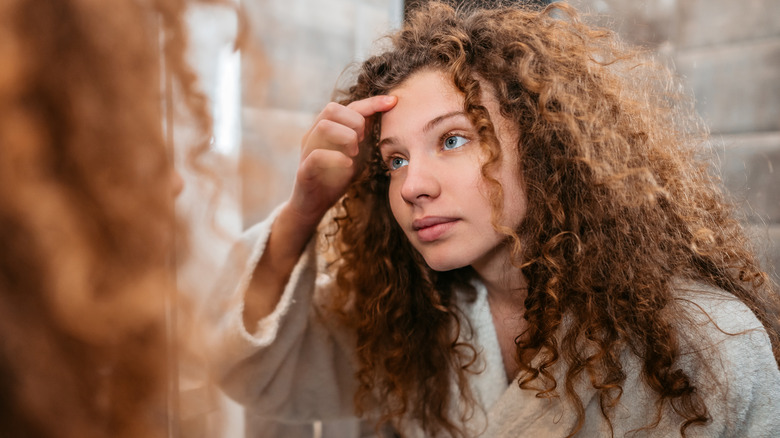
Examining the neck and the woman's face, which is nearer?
the woman's face

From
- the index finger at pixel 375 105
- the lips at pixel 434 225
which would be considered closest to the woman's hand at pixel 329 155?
the index finger at pixel 375 105

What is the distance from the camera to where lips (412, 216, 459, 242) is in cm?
57

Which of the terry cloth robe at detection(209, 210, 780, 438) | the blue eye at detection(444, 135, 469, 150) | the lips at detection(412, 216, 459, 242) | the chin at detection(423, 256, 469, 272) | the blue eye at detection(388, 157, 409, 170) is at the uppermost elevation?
the blue eye at detection(444, 135, 469, 150)

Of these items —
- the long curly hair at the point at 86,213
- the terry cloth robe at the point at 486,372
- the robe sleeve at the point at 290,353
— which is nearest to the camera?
the long curly hair at the point at 86,213

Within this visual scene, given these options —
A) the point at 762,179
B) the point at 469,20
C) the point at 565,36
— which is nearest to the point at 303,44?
the point at 469,20

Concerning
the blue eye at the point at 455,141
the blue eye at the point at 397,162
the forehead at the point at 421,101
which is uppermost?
the forehead at the point at 421,101

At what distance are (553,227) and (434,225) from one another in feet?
0.45

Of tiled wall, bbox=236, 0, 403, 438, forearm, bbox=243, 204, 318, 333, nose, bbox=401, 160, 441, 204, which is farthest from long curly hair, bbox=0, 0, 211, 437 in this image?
forearm, bbox=243, 204, 318, 333

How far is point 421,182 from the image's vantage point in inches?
21.9

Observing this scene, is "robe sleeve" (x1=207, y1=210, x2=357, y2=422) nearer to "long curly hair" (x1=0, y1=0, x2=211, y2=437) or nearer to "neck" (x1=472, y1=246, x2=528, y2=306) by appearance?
"neck" (x1=472, y1=246, x2=528, y2=306)

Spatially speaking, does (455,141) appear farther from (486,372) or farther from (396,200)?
(486,372)

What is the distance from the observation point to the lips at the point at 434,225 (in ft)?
1.89

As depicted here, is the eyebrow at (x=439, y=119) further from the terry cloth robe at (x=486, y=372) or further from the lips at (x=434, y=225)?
the terry cloth robe at (x=486, y=372)

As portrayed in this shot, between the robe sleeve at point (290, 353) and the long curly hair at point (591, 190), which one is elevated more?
the long curly hair at point (591, 190)
